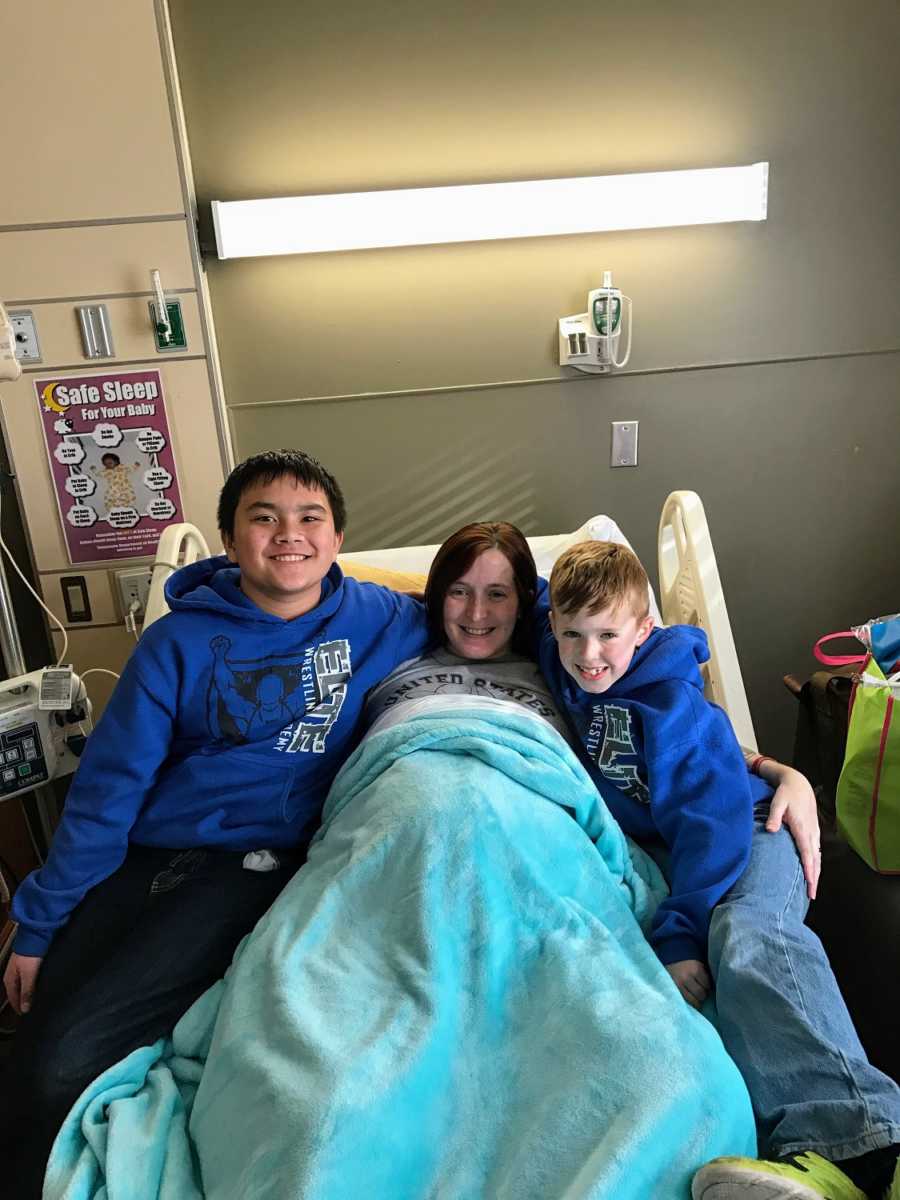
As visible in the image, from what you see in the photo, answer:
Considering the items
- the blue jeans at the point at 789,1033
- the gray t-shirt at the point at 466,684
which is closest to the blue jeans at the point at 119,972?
the gray t-shirt at the point at 466,684

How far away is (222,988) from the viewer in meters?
1.25

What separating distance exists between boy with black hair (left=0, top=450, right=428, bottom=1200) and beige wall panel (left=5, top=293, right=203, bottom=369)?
93 centimetres

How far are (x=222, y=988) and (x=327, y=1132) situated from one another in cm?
43

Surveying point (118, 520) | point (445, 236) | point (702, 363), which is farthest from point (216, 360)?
point (702, 363)

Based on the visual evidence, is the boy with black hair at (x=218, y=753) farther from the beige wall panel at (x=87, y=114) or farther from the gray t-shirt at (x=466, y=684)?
the beige wall panel at (x=87, y=114)

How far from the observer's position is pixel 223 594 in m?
1.60

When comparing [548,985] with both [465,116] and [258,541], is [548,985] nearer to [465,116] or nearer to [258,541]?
[258,541]

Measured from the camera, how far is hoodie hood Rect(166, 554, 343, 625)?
5.05ft

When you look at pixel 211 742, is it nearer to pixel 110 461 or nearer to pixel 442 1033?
pixel 442 1033

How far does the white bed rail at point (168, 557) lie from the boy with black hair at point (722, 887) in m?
0.88

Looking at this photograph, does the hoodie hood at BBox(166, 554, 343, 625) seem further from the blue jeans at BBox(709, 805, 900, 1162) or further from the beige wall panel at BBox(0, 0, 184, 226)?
the beige wall panel at BBox(0, 0, 184, 226)

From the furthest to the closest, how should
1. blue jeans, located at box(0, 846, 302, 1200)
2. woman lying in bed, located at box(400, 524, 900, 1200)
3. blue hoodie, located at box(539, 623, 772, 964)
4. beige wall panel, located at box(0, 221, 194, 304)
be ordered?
beige wall panel, located at box(0, 221, 194, 304) → blue hoodie, located at box(539, 623, 772, 964) → blue jeans, located at box(0, 846, 302, 1200) → woman lying in bed, located at box(400, 524, 900, 1200)

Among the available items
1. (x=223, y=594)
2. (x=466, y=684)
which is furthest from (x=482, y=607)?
(x=223, y=594)

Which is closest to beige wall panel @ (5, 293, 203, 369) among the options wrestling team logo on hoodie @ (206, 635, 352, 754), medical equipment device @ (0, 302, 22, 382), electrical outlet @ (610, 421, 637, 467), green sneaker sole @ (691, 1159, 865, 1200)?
medical equipment device @ (0, 302, 22, 382)
